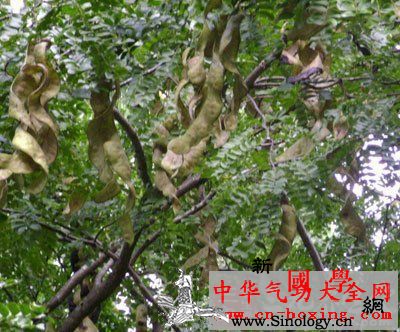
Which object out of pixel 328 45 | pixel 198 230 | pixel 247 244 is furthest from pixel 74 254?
pixel 328 45

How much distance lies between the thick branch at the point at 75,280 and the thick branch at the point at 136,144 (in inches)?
28.8

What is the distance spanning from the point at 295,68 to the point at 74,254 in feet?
6.44

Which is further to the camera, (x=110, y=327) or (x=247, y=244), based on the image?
(x=110, y=327)

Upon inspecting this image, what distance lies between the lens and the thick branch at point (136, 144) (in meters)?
2.71

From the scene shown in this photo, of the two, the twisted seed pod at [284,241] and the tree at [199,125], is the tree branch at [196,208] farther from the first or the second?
the twisted seed pod at [284,241]

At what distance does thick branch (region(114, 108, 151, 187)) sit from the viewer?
2713 mm

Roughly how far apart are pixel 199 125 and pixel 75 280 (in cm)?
188

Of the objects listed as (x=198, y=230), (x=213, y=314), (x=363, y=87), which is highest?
(x=363, y=87)

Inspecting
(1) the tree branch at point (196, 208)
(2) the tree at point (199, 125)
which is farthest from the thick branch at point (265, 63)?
A: (1) the tree branch at point (196, 208)

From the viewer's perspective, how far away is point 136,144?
2.84 m

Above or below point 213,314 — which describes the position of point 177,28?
above

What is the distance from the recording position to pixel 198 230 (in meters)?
3.13

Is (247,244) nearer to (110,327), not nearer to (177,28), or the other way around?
(177,28)

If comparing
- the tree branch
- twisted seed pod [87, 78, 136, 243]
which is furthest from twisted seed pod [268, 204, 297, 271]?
the tree branch
